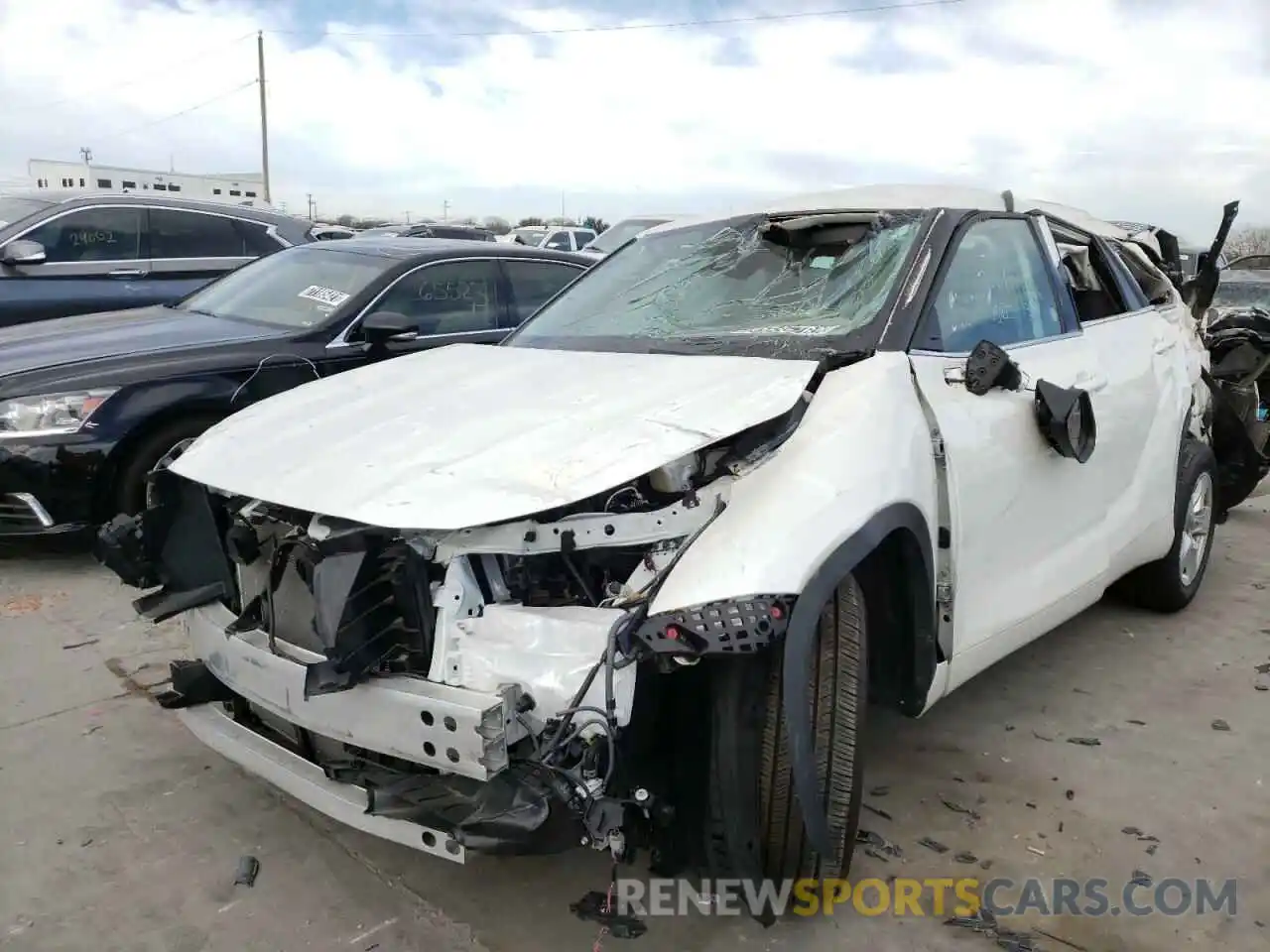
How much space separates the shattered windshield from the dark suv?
4094mm

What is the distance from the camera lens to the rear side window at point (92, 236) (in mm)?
6801

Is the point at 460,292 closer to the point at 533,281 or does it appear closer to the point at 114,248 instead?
the point at 533,281

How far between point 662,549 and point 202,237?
6.46 m

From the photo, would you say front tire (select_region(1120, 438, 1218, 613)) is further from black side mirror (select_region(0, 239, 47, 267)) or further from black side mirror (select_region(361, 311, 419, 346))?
black side mirror (select_region(0, 239, 47, 267))

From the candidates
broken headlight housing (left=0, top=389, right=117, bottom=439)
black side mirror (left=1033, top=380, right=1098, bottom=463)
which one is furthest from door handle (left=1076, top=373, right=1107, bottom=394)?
broken headlight housing (left=0, top=389, right=117, bottom=439)

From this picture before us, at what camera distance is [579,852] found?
2.69m

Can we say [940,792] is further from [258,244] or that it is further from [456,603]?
[258,244]

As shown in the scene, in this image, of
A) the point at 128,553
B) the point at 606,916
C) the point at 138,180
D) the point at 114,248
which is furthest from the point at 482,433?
the point at 138,180

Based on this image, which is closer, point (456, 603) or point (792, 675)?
point (792, 675)

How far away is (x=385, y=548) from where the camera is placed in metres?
2.17

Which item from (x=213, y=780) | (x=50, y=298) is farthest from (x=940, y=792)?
(x=50, y=298)

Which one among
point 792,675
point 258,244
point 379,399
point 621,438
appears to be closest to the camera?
point 792,675

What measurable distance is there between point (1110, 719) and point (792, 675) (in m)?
2.02

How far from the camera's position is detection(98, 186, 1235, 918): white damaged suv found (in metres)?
2.04
